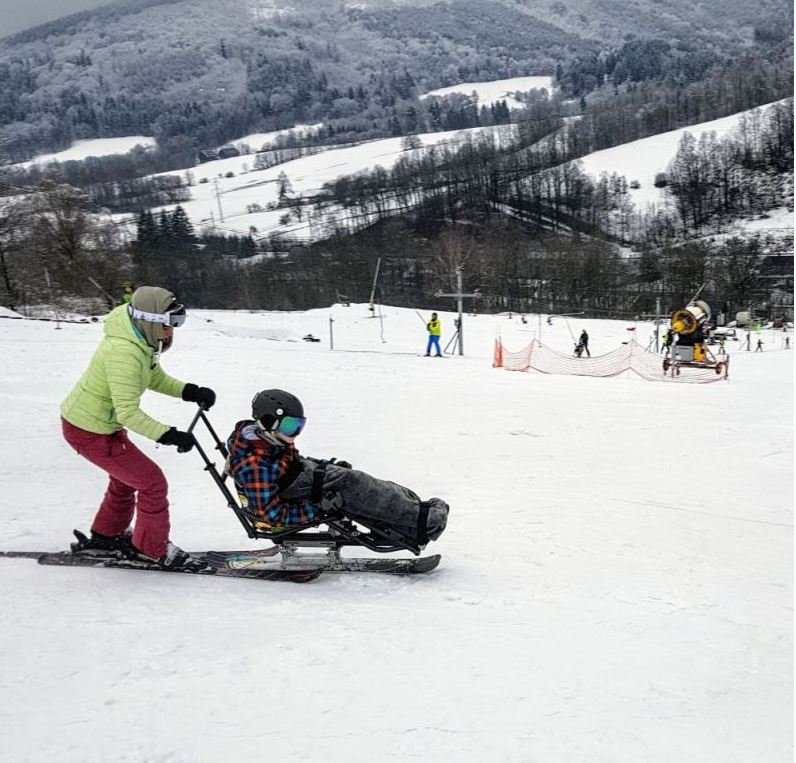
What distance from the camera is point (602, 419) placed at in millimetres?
10953

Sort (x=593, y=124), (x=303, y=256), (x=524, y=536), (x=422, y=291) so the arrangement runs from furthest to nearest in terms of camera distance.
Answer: (x=593, y=124) → (x=303, y=256) → (x=422, y=291) → (x=524, y=536)

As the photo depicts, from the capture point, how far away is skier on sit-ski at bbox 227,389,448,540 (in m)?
4.41

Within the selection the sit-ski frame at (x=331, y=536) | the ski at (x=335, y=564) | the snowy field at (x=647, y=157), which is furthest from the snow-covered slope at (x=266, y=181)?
the sit-ski frame at (x=331, y=536)

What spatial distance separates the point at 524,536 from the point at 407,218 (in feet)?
377

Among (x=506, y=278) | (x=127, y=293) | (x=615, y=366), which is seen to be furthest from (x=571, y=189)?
(x=127, y=293)

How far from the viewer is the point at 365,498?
449 centimetres

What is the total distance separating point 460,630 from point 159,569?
215 centimetres

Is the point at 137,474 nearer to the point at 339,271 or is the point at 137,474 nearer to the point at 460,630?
the point at 460,630

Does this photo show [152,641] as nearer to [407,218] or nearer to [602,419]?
[602,419]

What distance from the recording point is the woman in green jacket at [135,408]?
4.30m

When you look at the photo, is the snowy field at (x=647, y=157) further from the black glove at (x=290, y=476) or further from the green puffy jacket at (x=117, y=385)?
the green puffy jacket at (x=117, y=385)

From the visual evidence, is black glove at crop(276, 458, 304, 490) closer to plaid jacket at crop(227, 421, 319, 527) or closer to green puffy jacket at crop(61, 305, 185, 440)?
plaid jacket at crop(227, 421, 319, 527)

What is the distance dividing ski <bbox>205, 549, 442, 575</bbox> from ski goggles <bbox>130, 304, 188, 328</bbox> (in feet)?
5.40

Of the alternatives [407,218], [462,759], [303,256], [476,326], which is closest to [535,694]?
[462,759]
